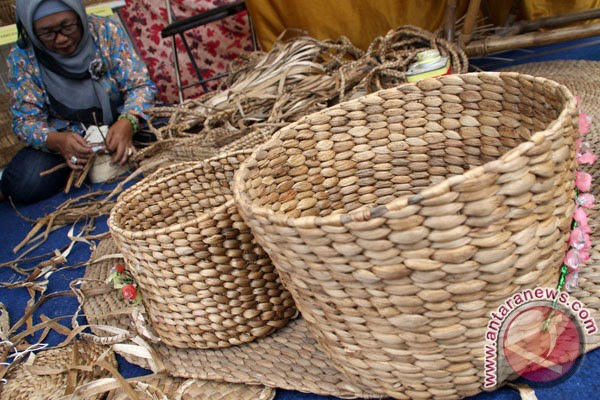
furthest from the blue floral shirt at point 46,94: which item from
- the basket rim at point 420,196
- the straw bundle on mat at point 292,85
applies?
the basket rim at point 420,196

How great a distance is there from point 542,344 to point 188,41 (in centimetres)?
225

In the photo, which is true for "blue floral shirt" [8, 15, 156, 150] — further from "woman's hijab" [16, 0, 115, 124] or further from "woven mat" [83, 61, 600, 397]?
"woven mat" [83, 61, 600, 397]

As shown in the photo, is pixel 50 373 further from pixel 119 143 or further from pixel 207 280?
pixel 119 143

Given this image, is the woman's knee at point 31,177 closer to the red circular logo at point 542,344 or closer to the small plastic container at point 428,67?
the small plastic container at point 428,67

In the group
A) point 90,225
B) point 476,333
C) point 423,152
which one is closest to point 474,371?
point 476,333

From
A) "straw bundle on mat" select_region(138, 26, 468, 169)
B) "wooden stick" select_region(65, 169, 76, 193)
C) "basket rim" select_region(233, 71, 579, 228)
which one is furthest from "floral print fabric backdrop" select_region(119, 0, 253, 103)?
"basket rim" select_region(233, 71, 579, 228)

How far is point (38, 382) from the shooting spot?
2.64 feet

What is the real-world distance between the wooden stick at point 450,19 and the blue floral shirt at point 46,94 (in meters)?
1.15

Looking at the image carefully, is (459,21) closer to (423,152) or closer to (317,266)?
(423,152)

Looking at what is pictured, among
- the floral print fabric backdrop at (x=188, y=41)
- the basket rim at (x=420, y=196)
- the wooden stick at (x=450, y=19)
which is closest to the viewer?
the basket rim at (x=420, y=196)

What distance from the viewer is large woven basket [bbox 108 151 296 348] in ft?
2.16

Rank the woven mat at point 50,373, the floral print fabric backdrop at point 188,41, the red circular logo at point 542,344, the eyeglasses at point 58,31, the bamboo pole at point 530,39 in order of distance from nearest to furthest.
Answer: the red circular logo at point 542,344
the woven mat at point 50,373
the bamboo pole at point 530,39
the eyeglasses at point 58,31
the floral print fabric backdrop at point 188,41

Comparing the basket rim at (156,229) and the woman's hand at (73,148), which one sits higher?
the basket rim at (156,229)

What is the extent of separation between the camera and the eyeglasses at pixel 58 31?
1.72 metres
